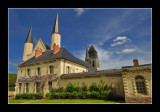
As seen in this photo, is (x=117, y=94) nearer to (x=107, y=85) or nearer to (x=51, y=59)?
(x=107, y=85)

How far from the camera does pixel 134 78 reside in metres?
9.96

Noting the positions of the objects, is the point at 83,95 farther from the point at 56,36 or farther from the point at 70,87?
the point at 56,36

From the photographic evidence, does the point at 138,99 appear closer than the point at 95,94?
Yes

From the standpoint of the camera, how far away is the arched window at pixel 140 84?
376 inches

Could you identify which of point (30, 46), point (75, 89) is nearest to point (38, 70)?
point (75, 89)

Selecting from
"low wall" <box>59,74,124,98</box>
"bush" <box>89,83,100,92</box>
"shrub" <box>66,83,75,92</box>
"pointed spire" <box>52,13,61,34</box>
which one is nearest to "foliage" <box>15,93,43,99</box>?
"low wall" <box>59,74,124,98</box>

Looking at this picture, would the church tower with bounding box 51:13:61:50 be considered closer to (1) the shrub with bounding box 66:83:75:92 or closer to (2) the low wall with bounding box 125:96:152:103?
(1) the shrub with bounding box 66:83:75:92

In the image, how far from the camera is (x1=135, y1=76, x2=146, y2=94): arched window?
31.3 ft

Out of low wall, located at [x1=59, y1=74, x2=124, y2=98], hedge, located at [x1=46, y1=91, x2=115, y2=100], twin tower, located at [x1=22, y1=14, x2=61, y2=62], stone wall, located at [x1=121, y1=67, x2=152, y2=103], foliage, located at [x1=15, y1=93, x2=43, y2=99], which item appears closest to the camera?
stone wall, located at [x1=121, y1=67, x2=152, y2=103]

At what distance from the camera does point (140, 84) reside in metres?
9.73

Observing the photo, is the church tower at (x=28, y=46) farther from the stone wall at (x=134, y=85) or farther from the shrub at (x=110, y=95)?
the stone wall at (x=134, y=85)

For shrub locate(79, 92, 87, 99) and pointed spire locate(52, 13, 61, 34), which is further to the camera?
pointed spire locate(52, 13, 61, 34)

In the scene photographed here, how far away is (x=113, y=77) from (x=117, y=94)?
1.87 metres

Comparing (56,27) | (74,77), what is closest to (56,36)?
(56,27)
